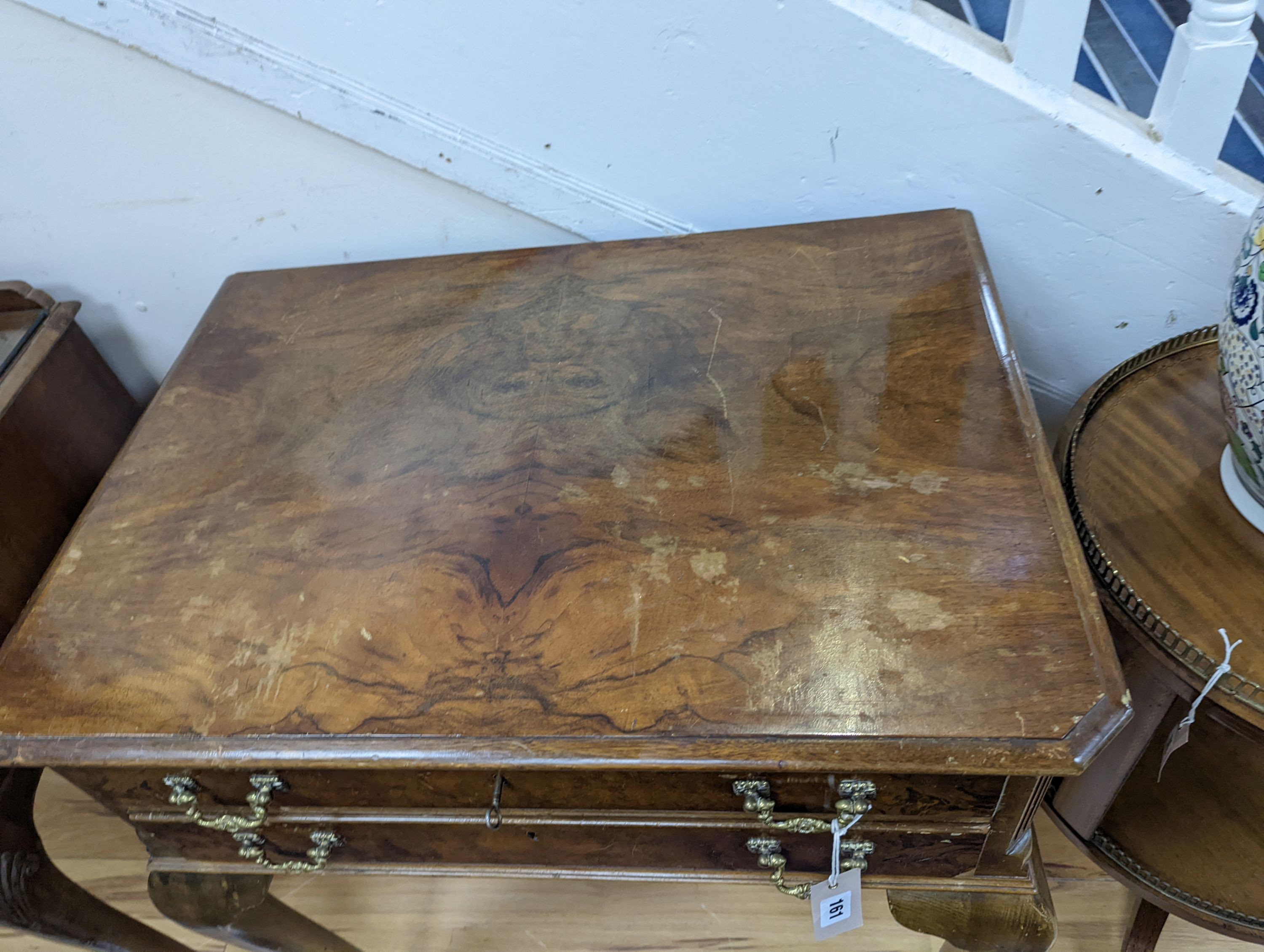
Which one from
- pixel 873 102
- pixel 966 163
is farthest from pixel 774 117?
pixel 966 163

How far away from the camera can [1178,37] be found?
71cm

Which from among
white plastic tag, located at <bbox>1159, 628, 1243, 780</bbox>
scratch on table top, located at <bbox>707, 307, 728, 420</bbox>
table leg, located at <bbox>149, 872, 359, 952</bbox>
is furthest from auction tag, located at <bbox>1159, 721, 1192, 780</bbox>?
table leg, located at <bbox>149, 872, 359, 952</bbox>

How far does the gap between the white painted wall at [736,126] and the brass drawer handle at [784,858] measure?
0.61 m

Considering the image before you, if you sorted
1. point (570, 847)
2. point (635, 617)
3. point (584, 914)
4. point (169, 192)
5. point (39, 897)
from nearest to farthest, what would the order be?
point (635, 617), point (570, 847), point (39, 897), point (169, 192), point (584, 914)

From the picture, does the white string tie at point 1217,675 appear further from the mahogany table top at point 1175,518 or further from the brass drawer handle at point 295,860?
the brass drawer handle at point 295,860

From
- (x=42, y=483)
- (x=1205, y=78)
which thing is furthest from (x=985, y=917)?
(x=42, y=483)

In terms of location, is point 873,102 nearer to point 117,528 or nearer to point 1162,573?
point 1162,573

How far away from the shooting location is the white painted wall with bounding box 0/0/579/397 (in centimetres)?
87

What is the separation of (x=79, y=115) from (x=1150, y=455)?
3.76ft

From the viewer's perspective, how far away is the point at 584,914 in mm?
1079

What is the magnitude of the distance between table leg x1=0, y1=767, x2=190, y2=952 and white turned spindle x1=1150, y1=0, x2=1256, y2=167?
129 cm

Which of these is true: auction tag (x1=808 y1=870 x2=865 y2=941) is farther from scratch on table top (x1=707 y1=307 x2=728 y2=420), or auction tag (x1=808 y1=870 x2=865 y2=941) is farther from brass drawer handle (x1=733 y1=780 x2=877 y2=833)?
scratch on table top (x1=707 y1=307 x2=728 y2=420)

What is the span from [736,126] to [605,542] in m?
0.49

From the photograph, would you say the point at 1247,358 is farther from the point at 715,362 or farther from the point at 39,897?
the point at 39,897
